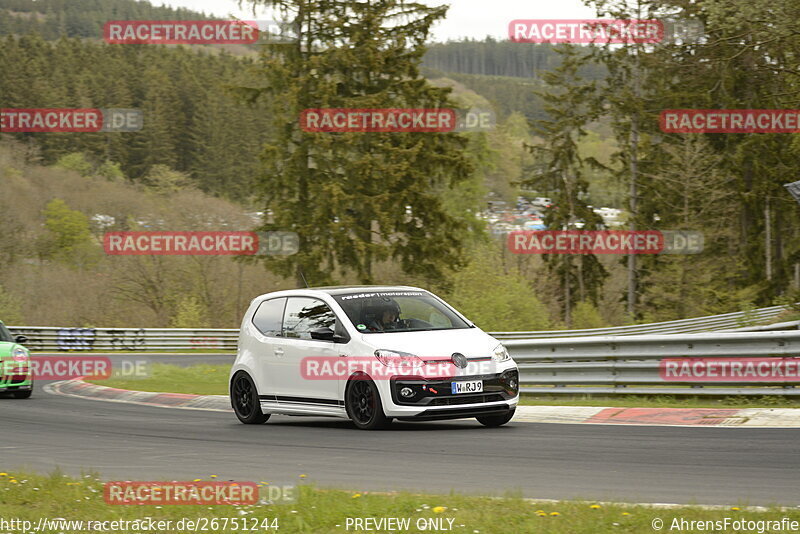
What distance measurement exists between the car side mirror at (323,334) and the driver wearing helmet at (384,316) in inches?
18.0

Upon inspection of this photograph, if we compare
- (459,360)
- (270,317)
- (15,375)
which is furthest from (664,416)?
(15,375)

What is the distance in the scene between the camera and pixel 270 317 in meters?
14.3

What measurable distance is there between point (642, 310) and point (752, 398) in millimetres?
38063

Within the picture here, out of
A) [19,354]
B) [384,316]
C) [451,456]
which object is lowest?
[19,354]

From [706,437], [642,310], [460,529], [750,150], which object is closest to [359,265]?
[642,310]

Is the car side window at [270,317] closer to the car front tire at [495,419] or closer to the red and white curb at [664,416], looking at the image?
Result: the car front tire at [495,419]

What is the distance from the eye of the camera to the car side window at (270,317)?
14.2 meters

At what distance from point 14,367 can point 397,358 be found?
33.6 ft

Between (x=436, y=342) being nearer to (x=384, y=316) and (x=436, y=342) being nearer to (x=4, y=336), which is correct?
(x=384, y=316)

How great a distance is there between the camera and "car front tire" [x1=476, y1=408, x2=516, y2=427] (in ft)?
41.9

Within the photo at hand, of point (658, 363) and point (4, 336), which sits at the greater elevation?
point (658, 363)

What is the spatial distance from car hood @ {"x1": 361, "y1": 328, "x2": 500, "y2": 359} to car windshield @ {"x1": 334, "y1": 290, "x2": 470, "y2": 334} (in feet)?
0.79

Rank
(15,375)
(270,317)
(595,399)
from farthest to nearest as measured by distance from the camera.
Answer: (15,375) → (595,399) → (270,317)

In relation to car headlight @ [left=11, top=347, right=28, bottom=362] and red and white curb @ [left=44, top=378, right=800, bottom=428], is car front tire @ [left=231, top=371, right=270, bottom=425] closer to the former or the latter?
red and white curb @ [left=44, top=378, right=800, bottom=428]
